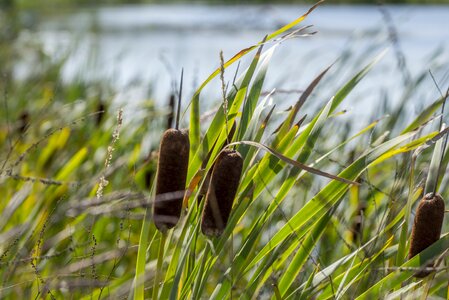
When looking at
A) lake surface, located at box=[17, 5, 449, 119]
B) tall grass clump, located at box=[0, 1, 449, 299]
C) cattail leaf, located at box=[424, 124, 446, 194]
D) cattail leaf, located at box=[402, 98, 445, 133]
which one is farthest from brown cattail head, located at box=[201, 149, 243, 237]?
lake surface, located at box=[17, 5, 449, 119]

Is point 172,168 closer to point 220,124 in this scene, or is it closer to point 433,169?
point 220,124

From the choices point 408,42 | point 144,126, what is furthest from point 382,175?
point 408,42

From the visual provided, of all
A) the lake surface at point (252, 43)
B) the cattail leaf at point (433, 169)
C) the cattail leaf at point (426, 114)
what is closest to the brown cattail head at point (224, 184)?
the cattail leaf at point (433, 169)

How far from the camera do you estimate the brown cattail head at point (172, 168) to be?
107cm

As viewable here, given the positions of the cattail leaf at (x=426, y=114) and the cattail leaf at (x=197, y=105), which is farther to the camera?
the cattail leaf at (x=426, y=114)

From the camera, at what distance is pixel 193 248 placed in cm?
132

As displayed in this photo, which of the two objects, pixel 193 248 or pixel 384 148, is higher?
pixel 384 148

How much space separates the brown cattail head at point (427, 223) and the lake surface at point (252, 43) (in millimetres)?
672

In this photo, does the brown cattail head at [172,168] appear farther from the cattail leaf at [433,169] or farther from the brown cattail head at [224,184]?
the cattail leaf at [433,169]

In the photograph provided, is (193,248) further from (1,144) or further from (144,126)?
(1,144)

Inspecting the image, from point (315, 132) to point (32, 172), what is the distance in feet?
5.75

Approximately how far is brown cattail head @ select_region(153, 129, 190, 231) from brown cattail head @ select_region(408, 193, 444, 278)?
33 centimetres

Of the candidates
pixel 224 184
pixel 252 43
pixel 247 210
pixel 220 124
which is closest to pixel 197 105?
pixel 220 124

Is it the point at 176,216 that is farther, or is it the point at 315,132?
the point at 315,132
